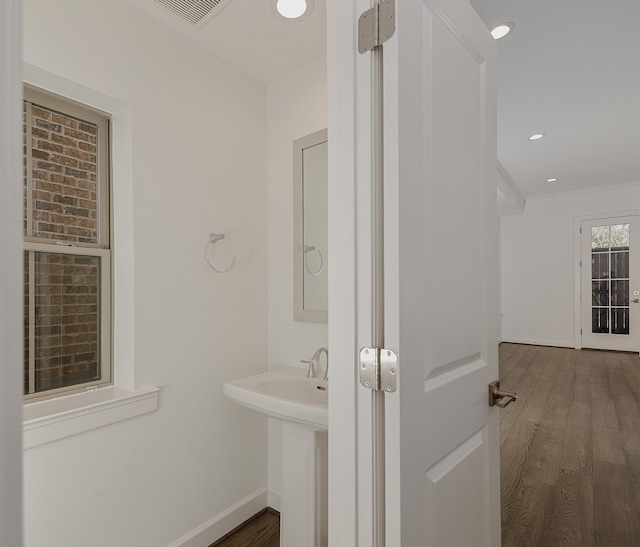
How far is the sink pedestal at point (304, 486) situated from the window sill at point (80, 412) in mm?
646

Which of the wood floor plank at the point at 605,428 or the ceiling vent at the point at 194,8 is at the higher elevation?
the ceiling vent at the point at 194,8

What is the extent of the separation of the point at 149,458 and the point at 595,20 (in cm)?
317

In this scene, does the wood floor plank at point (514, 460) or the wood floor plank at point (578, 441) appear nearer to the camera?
the wood floor plank at point (514, 460)

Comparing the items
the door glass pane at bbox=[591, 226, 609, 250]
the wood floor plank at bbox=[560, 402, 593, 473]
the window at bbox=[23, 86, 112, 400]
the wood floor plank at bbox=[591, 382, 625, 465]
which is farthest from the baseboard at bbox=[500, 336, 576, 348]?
the window at bbox=[23, 86, 112, 400]

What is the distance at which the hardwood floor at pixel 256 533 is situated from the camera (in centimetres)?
189

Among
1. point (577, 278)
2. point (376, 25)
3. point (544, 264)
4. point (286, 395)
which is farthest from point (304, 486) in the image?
point (544, 264)

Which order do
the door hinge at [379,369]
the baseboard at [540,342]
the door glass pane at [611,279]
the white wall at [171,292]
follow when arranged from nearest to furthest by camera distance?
the door hinge at [379,369] → the white wall at [171,292] → the door glass pane at [611,279] → the baseboard at [540,342]

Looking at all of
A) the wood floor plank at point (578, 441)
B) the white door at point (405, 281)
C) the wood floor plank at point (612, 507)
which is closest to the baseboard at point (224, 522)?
the white door at point (405, 281)

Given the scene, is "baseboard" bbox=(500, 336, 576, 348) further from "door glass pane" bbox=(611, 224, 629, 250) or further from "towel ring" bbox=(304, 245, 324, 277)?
"towel ring" bbox=(304, 245, 324, 277)

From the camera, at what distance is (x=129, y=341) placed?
1.64 m

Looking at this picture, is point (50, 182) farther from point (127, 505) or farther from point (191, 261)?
point (127, 505)

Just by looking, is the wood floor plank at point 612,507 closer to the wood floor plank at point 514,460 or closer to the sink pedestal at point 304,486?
the wood floor plank at point 514,460

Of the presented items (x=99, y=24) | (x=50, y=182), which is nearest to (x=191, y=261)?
(x=50, y=182)

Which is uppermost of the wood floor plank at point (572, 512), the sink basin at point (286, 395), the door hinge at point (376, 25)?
the door hinge at point (376, 25)
